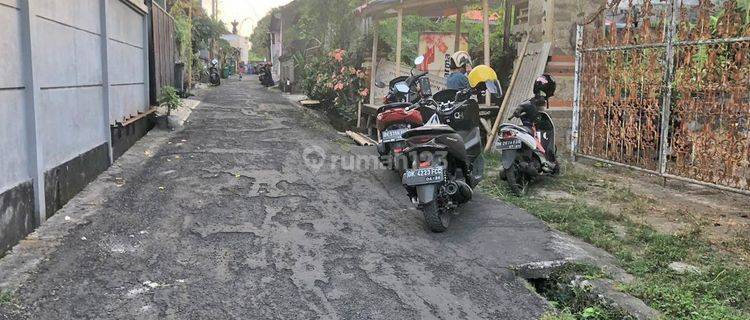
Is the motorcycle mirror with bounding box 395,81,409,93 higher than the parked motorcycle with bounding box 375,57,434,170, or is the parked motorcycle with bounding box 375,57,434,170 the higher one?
the motorcycle mirror with bounding box 395,81,409,93

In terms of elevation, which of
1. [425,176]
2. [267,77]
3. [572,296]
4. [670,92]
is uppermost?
[267,77]

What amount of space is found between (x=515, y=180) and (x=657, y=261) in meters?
2.45

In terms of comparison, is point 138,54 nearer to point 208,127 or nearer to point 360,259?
point 208,127

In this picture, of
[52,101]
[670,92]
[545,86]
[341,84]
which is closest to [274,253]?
[52,101]

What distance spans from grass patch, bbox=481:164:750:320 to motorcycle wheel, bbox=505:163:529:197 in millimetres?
120

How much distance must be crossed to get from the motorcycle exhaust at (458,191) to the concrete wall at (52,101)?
130 inches

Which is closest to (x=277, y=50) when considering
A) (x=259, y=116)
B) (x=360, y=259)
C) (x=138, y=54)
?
(x=259, y=116)

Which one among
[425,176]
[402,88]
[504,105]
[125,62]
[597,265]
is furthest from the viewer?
[504,105]

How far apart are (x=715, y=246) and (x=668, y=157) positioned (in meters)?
2.25

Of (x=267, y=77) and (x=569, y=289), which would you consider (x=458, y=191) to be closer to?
(x=569, y=289)

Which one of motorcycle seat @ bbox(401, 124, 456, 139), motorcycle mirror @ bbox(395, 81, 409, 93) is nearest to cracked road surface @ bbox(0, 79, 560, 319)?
motorcycle seat @ bbox(401, 124, 456, 139)

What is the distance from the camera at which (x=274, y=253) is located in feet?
14.0

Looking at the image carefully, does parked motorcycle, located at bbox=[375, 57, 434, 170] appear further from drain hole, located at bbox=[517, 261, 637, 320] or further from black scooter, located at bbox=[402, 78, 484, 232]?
drain hole, located at bbox=[517, 261, 637, 320]

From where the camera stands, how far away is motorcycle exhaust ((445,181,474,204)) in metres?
4.98
